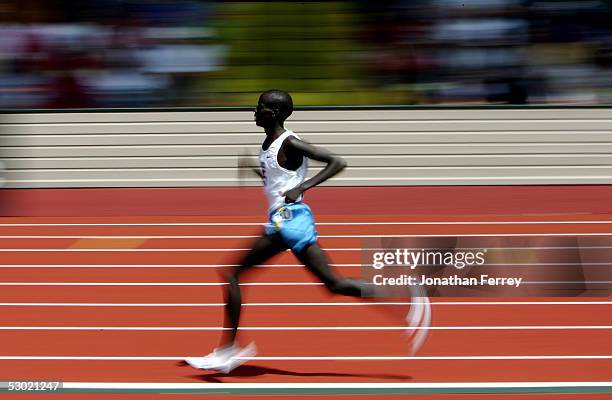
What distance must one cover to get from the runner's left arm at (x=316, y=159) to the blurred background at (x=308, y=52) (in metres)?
6.87

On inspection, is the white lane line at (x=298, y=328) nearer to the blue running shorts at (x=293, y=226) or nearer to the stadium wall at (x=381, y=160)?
Answer: the blue running shorts at (x=293, y=226)

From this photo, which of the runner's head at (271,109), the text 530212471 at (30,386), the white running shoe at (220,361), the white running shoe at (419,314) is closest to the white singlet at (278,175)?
the runner's head at (271,109)

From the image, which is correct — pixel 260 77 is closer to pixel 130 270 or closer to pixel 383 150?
pixel 383 150

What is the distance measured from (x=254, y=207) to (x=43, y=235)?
2.58m

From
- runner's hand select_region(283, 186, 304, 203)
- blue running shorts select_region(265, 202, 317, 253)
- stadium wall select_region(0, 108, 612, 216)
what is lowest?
blue running shorts select_region(265, 202, 317, 253)

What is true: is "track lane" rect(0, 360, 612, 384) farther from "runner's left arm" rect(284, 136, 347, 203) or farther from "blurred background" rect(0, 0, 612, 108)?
"blurred background" rect(0, 0, 612, 108)

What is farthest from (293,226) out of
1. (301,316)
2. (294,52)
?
(294,52)

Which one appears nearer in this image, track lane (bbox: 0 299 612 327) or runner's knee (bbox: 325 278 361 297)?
runner's knee (bbox: 325 278 361 297)

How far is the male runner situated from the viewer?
589cm

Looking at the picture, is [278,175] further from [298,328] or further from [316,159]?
[298,328]

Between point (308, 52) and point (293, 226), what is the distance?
7.22 metres

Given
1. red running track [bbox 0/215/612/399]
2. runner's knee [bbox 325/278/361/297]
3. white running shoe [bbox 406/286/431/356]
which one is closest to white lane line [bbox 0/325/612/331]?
red running track [bbox 0/215/612/399]

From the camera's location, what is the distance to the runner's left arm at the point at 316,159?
5809 millimetres

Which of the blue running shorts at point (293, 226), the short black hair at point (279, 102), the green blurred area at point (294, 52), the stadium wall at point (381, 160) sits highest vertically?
the green blurred area at point (294, 52)
